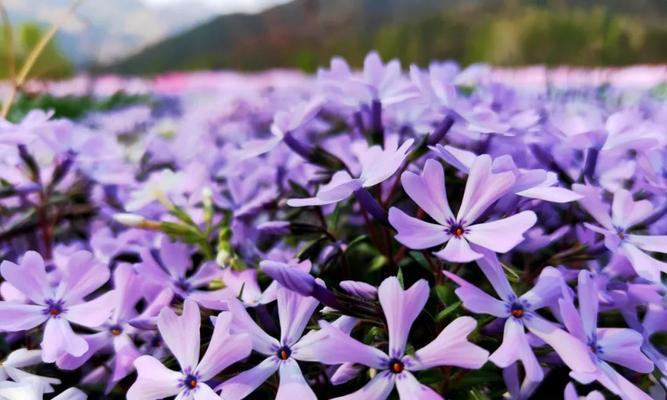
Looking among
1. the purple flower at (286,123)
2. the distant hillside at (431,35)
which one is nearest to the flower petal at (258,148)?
the purple flower at (286,123)

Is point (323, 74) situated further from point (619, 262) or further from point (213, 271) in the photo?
point (619, 262)

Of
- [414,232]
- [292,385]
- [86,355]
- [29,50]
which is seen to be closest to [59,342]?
[86,355]

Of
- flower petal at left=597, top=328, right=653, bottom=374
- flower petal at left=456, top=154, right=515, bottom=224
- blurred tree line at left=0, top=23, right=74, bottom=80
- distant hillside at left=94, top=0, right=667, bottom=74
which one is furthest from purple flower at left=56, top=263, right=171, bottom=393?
blurred tree line at left=0, top=23, right=74, bottom=80

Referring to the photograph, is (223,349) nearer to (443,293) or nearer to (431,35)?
(443,293)

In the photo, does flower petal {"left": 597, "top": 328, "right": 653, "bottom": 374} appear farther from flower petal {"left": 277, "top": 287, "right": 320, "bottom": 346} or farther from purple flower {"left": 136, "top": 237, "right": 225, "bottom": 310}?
purple flower {"left": 136, "top": 237, "right": 225, "bottom": 310}

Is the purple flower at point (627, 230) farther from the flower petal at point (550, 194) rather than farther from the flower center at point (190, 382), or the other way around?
the flower center at point (190, 382)

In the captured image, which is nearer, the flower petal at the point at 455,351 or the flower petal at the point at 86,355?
the flower petal at the point at 455,351
